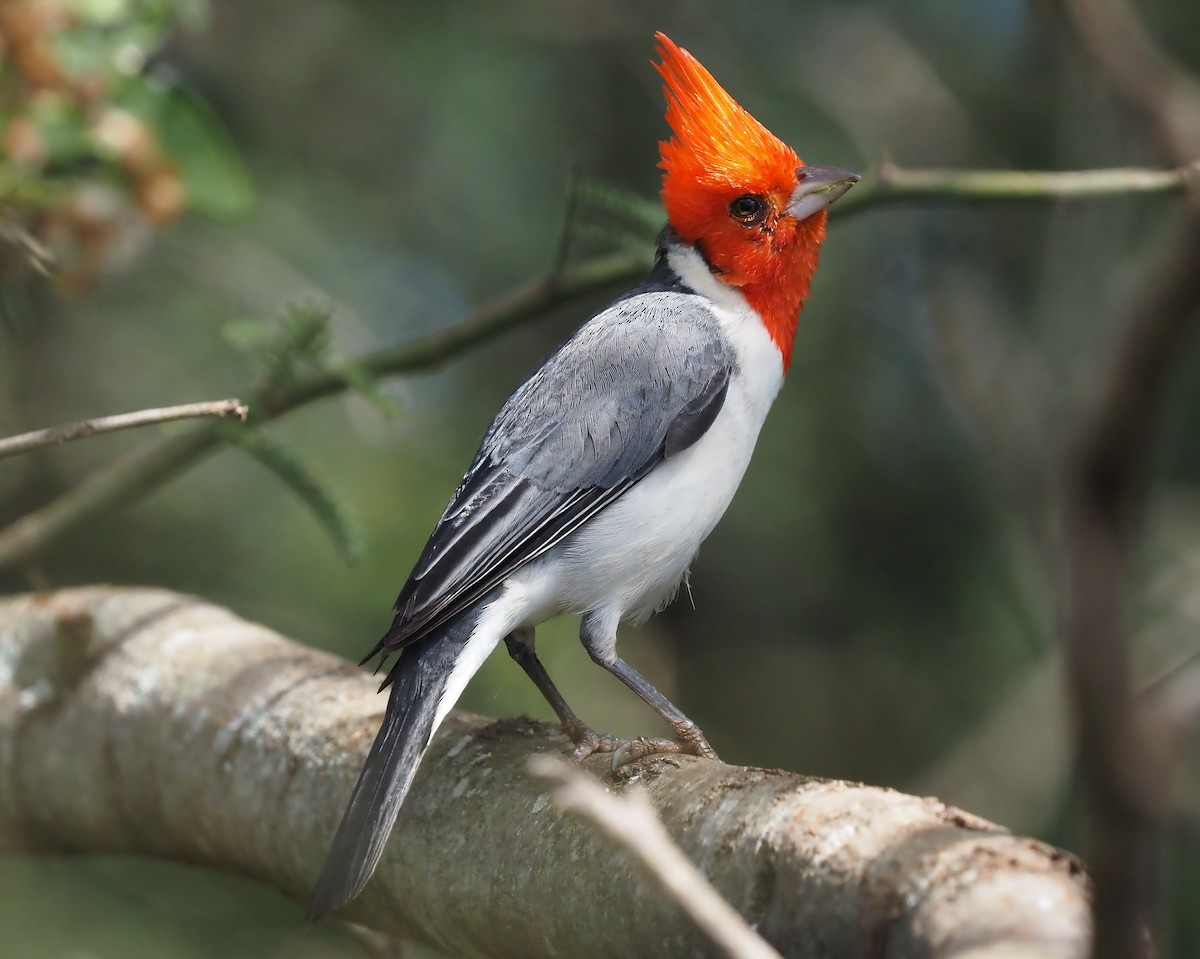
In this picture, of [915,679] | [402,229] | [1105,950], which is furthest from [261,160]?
[1105,950]

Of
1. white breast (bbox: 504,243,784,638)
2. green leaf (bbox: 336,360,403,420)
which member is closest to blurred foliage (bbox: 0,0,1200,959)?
white breast (bbox: 504,243,784,638)

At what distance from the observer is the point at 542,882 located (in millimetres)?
2346

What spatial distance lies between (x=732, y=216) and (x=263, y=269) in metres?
2.27

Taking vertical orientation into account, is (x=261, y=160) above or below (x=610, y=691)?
above

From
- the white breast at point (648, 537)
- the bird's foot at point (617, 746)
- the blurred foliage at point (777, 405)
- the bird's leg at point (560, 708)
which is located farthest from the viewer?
the blurred foliage at point (777, 405)

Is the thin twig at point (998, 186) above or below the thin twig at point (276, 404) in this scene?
above

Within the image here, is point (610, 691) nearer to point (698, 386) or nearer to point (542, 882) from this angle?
point (698, 386)

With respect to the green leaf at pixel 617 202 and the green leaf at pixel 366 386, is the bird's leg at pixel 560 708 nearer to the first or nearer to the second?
the green leaf at pixel 366 386

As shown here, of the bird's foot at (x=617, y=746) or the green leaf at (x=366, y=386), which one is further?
the green leaf at (x=366, y=386)

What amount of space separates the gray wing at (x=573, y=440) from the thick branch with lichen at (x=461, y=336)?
18 cm

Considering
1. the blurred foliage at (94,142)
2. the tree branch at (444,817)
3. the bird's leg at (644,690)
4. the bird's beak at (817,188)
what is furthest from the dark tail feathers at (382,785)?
the bird's beak at (817,188)

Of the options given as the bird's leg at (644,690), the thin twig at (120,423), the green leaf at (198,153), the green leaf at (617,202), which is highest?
the green leaf at (198,153)

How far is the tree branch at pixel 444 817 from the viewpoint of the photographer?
1811mm

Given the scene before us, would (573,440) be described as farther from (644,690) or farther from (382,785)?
(382,785)
